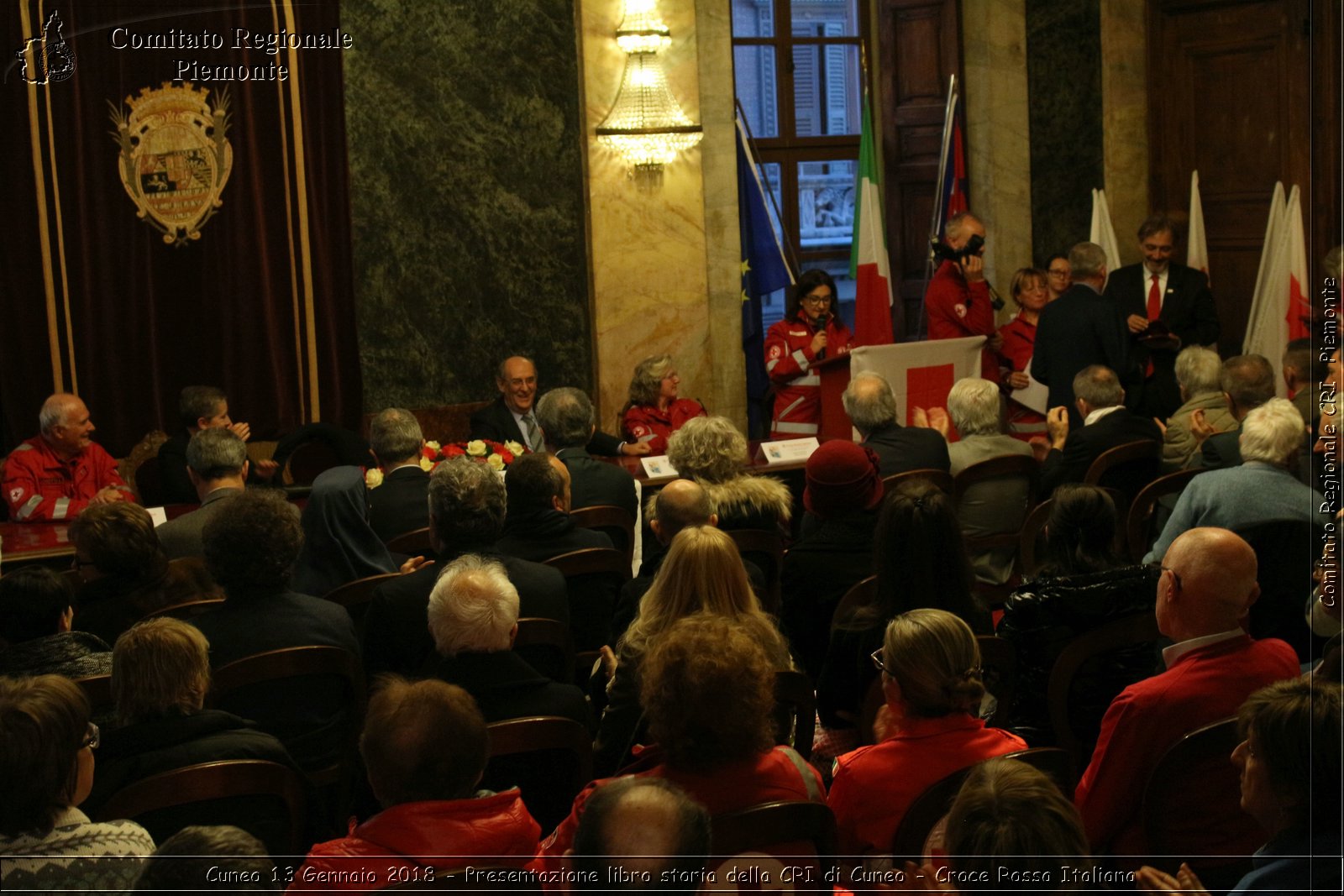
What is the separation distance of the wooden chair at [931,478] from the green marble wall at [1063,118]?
13.4ft

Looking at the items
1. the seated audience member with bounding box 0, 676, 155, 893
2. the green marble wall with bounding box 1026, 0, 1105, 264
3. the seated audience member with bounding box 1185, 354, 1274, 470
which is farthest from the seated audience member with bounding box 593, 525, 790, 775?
the green marble wall with bounding box 1026, 0, 1105, 264

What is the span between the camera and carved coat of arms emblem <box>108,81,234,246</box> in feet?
22.8

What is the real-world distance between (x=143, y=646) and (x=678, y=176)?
5.86 meters

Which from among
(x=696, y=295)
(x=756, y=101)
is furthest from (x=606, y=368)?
(x=756, y=101)

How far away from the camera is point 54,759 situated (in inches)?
89.0

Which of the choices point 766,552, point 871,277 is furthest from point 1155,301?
point 766,552

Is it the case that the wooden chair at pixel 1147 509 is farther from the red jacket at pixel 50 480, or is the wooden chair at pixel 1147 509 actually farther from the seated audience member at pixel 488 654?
the red jacket at pixel 50 480

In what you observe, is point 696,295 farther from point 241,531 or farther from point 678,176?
point 241,531

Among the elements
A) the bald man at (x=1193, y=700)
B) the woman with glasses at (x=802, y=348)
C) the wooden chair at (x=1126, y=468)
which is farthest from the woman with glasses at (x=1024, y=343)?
the bald man at (x=1193, y=700)

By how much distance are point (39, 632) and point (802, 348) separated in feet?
15.9

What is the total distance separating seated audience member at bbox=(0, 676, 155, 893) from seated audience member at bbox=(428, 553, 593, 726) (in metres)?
0.78

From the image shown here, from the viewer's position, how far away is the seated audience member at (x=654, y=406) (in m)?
6.93

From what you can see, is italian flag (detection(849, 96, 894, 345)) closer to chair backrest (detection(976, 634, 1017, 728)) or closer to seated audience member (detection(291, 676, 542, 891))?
chair backrest (detection(976, 634, 1017, 728))

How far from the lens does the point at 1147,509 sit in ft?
15.8
